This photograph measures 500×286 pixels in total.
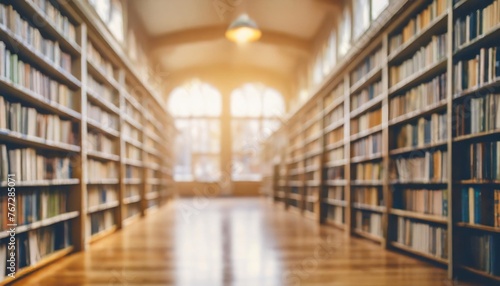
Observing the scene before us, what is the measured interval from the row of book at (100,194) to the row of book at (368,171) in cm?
317

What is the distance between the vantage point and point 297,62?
41.9ft

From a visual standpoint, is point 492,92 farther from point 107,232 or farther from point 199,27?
point 199,27

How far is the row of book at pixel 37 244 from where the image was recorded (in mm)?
3046

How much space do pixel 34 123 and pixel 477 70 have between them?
3.25 m

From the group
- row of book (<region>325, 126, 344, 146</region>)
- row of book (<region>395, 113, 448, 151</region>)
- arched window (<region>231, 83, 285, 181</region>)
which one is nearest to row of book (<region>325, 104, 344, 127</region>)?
row of book (<region>325, 126, 344, 146</region>)

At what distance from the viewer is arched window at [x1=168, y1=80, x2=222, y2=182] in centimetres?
1587

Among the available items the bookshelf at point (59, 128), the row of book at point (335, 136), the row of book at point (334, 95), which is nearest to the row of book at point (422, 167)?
the row of book at point (335, 136)

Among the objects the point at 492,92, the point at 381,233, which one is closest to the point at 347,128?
the point at 381,233

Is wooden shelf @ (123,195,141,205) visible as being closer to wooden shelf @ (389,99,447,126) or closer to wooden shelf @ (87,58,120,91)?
wooden shelf @ (87,58,120,91)

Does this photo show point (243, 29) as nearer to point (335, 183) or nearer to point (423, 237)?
point (335, 183)

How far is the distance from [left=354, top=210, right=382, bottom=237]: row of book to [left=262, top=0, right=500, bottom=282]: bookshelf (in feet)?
0.04

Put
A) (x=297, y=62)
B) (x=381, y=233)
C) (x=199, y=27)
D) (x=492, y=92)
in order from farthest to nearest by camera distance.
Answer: (x=297, y=62) → (x=199, y=27) → (x=381, y=233) → (x=492, y=92)

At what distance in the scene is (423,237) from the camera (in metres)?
3.78

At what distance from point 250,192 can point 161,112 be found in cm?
606
